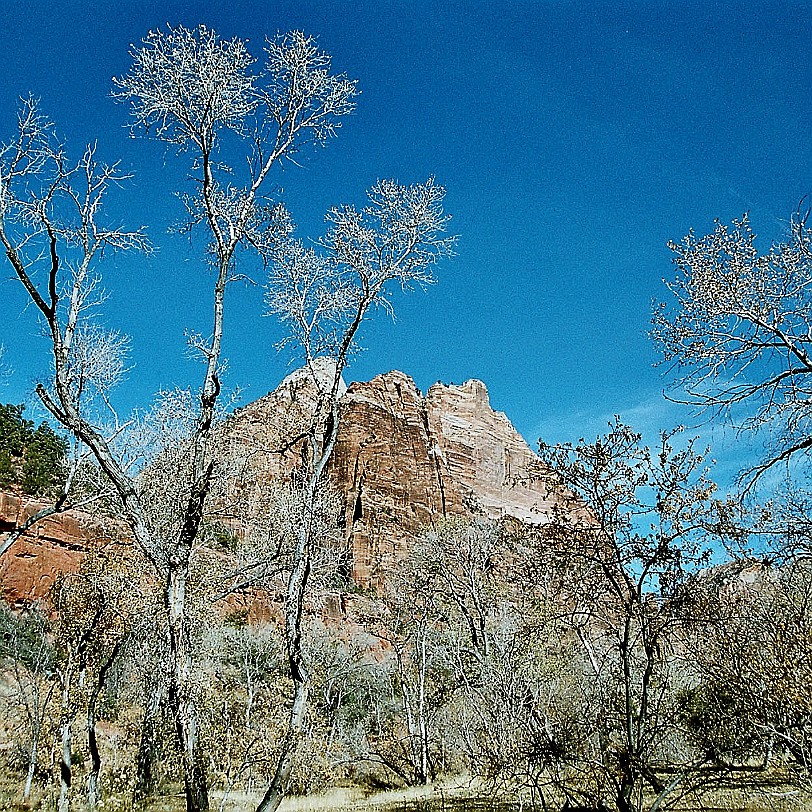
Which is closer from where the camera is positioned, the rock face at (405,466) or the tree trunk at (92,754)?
the tree trunk at (92,754)

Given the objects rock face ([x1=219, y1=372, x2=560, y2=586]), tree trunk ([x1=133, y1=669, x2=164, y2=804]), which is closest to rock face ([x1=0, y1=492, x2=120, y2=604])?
tree trunk ([x1=133, y1=669, x2=164, y2=804])

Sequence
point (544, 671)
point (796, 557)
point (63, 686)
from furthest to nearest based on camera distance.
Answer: point (544, 671), point (63, 686), point (796, 557)

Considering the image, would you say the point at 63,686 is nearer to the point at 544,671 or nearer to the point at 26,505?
the point at 544,671

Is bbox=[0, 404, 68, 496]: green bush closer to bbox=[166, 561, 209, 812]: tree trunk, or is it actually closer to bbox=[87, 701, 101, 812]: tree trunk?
bbox=[87, 701, 101, 812]: tree trunk

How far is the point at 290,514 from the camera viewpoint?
8.86 metres

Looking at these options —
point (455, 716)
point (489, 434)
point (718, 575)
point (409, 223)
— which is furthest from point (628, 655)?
point (489, 434)

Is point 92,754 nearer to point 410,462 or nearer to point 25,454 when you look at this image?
point 25,454

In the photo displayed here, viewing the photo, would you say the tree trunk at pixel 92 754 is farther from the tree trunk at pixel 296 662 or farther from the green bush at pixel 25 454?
the green bush at pixel 25 454

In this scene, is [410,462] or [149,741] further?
[410,462]

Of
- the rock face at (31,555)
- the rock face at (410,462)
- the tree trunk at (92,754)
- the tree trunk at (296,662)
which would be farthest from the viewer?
the rock face at (410,462)

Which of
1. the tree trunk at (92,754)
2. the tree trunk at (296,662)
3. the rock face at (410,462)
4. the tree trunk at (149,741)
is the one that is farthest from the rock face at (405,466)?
the tree trunk at (296,662)

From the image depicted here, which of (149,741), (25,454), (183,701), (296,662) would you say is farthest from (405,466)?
(183,701)

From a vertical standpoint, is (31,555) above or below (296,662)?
above

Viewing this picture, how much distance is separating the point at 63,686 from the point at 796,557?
41.5 feet
